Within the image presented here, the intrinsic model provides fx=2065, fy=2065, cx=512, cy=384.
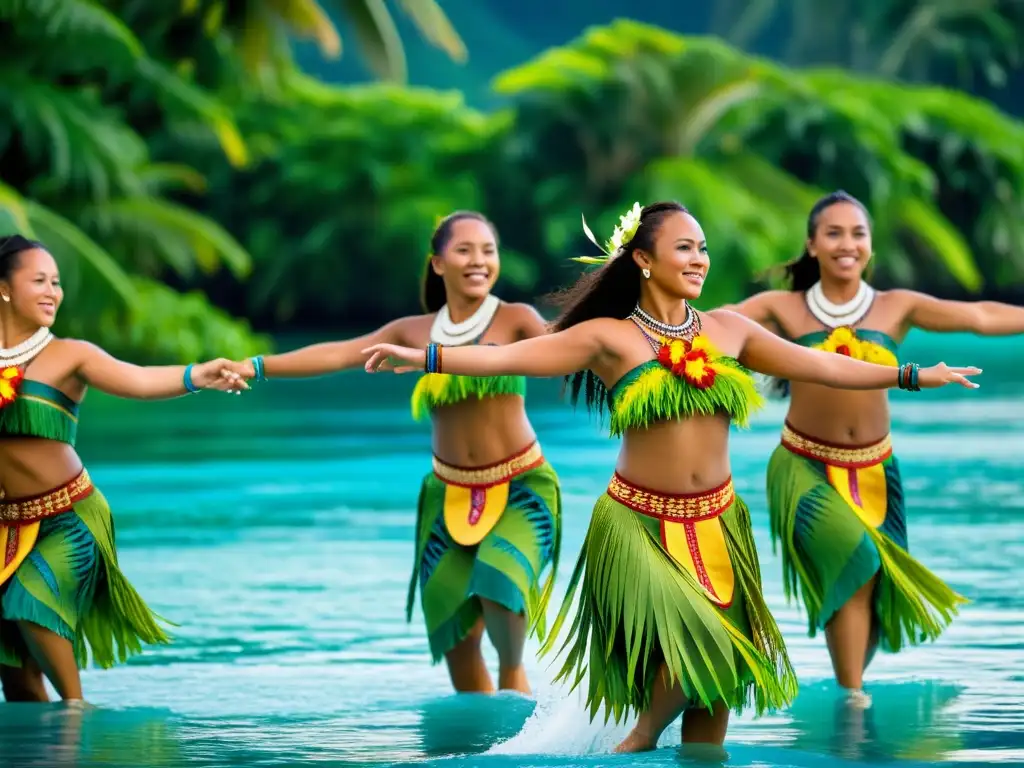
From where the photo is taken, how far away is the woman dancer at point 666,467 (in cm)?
523

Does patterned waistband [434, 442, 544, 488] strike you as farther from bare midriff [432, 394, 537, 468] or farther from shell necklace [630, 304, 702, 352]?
shell necklace [630, 304, 702, 352]

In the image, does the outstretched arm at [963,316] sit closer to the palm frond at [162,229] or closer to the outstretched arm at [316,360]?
the outstretched arm at [316,360]

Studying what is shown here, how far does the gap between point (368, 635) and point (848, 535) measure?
2.06 m

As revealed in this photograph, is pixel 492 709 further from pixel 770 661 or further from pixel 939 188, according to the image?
pixel 939 188

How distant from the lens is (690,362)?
5.33 metres

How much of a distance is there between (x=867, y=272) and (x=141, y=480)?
7186 mm

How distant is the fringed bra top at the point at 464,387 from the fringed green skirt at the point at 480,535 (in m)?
0.22

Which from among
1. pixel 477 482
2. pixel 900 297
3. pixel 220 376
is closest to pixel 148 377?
pixel 220 376

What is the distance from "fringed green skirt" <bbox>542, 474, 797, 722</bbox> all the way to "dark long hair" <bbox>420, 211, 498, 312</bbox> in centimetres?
147

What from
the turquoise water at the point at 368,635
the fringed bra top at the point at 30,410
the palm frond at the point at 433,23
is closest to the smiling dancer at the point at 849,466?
the turquoise water at the point at 368,635

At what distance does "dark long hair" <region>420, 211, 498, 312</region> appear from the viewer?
6652 mm

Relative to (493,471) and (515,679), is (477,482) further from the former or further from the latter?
(515,679)

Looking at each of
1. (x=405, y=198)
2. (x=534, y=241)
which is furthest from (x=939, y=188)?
(x=405, y=198)

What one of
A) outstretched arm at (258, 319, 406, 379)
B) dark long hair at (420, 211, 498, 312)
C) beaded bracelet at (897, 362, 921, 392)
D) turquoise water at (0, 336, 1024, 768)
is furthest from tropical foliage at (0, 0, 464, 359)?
beaded bracelet at (897, 362, 921, 392)
